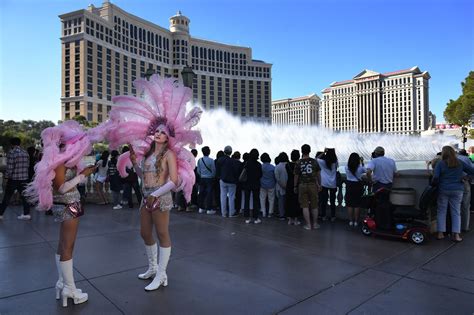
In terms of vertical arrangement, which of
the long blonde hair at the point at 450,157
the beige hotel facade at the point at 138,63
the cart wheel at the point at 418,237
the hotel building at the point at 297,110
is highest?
the beige hotel facade at the point at 138,63

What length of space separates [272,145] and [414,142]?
23.2m

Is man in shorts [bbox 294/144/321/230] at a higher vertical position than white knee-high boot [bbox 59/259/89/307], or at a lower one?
higher

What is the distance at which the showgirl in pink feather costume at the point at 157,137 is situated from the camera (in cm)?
372

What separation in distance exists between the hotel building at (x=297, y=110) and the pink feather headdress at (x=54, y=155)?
110 m

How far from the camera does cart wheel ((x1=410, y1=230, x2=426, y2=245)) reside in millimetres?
5668

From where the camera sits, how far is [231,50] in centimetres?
14762

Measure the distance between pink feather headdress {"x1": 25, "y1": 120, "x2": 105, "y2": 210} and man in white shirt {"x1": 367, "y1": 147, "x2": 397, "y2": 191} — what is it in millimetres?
5347

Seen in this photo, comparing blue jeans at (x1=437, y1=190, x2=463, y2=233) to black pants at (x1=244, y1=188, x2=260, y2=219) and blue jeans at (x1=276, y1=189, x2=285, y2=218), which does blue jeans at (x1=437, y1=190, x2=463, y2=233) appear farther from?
black pants at (x1=244, y1=188, x2=260, y2=219)

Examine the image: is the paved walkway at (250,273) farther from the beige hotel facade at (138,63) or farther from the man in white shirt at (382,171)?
the beige hotel facade at (138,63)

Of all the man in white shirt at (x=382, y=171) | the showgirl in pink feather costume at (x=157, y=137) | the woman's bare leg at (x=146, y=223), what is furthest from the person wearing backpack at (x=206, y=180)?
the woman's bare leg at (x=146, y=223)

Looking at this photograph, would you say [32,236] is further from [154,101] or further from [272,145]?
[272,145]

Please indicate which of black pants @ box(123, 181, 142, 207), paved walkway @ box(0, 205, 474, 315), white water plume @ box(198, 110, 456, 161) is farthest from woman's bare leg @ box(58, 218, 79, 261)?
white water plume @ box(198, 110, 456, 161)

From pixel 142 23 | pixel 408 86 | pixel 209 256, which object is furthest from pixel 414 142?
pixel 142 23

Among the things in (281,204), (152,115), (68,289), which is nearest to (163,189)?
(152,115)
